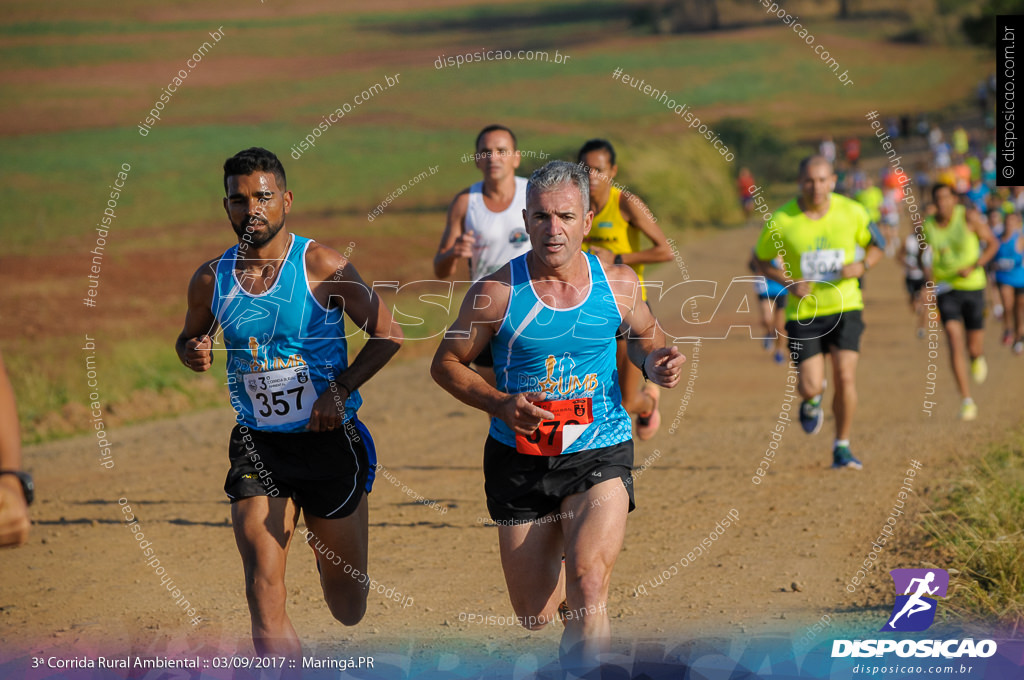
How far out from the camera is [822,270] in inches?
310

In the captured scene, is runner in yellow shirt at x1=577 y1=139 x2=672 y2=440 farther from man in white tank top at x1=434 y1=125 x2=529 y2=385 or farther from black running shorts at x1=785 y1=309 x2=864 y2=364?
black running shorts at x1=785 y1=309 x2=864 y2=364

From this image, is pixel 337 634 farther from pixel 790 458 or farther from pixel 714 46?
pixel 714 46

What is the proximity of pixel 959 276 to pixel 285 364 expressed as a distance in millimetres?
7423

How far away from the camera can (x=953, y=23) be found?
67.4 metres

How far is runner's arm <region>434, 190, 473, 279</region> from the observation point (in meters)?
6.77

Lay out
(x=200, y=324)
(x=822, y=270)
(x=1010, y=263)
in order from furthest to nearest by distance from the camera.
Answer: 1. (x=1010, y=263)
2. (x=822, y=270)
3. (x=200, y=324)

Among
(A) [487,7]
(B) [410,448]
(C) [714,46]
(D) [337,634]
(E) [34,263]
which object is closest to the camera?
(D) [337,634]

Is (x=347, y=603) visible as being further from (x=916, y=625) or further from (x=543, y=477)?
(x=916, y=625)

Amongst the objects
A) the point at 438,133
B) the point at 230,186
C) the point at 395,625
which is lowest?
the point at 395,625

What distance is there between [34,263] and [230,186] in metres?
23.4

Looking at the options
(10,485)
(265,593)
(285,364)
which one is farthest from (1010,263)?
A: (10,485)

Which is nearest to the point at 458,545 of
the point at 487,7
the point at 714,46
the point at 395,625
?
the point at 395,625

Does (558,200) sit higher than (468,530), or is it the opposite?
(558,200)

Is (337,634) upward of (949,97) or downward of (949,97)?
downward
